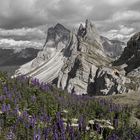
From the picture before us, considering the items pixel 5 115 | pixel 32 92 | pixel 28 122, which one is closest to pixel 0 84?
pixel 32 92

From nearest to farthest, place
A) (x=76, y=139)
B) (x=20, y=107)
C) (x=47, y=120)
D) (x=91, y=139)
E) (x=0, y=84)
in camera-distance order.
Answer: (x=76, y=139) < (x=91, y=139) < (x=47, y=120) < (x=20, y=107) < (x=0, y=84)

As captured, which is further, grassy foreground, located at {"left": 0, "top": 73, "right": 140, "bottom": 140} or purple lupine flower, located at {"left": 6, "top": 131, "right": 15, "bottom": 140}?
grassy foreground, located at {"left": 0, "top": 73, "right": 140, "bottom": 140}

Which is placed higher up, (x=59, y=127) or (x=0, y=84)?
(x=0, y=84)

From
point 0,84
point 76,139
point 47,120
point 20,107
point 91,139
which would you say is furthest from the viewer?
point 0,84

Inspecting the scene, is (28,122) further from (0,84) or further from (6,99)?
(0,84)

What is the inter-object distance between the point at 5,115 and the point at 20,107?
193 inches

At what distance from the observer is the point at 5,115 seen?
96.1 ft

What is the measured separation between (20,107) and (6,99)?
1.52 meters

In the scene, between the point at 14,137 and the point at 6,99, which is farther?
the point at 6,99

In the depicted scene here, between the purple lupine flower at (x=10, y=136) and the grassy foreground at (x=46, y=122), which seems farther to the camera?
the grassy foreground at (x=46, y=122)

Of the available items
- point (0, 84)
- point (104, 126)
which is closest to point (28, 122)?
point (104, 126)

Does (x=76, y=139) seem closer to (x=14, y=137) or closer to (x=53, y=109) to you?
(x=14, y=137)

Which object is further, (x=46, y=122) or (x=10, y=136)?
(x=46, y=122)

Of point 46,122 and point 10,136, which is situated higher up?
point 46,122
